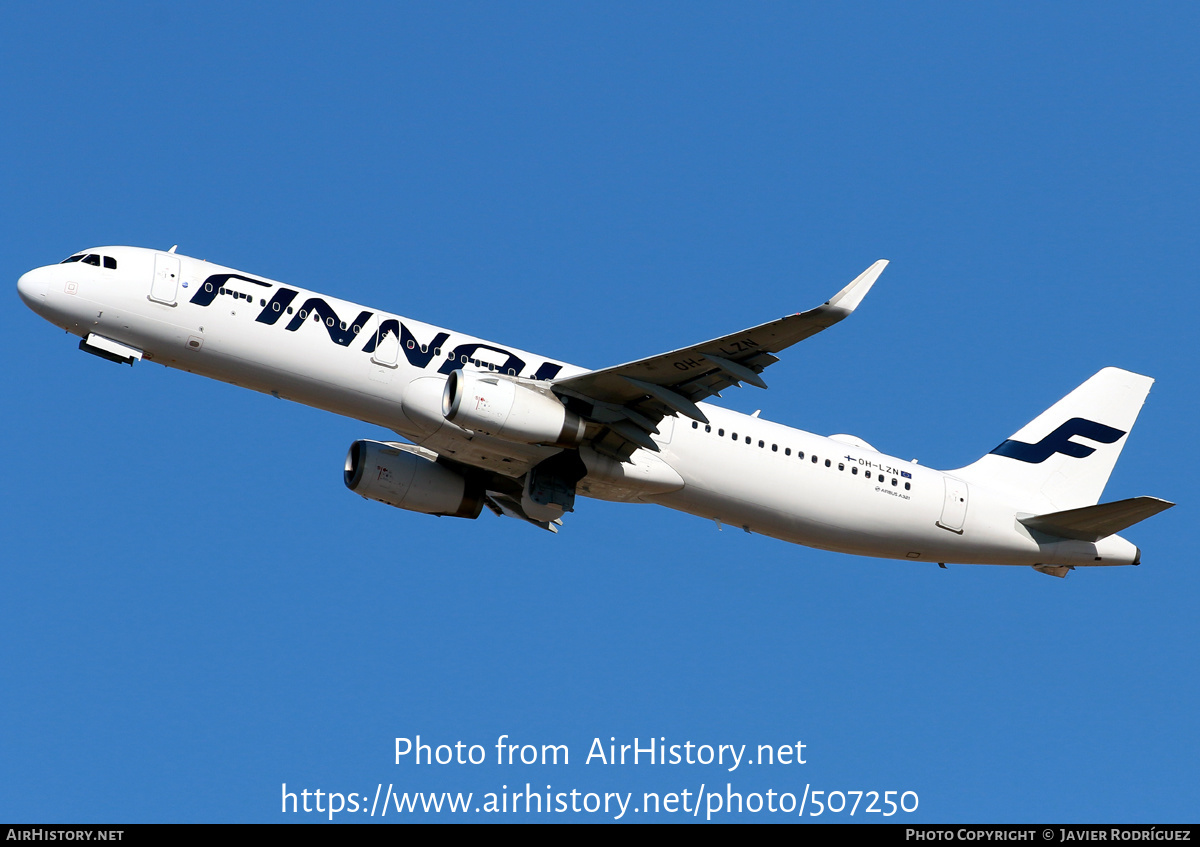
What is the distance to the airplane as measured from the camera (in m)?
32.2

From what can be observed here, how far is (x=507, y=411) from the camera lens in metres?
31.9

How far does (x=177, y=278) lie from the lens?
3266 cm

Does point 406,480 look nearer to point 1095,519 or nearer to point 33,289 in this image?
point 33,289

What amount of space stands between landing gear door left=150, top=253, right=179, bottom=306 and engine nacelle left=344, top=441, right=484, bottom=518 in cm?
694

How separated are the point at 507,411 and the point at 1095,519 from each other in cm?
1697

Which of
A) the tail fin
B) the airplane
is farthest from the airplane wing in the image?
the tail fin

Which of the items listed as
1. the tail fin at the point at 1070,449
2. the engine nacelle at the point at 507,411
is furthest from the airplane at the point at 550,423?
the tail fin at the point at 1070,449

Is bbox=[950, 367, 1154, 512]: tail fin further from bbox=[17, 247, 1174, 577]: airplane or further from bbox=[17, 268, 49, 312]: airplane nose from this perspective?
bbox=[17, 268, 49, 312]: airplane nose

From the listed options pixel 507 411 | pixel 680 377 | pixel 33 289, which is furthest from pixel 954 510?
pixel 33 289

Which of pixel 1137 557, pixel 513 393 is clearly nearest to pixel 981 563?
pixel 1137 557

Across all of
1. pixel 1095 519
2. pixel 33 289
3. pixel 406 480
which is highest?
pixel 33 289
